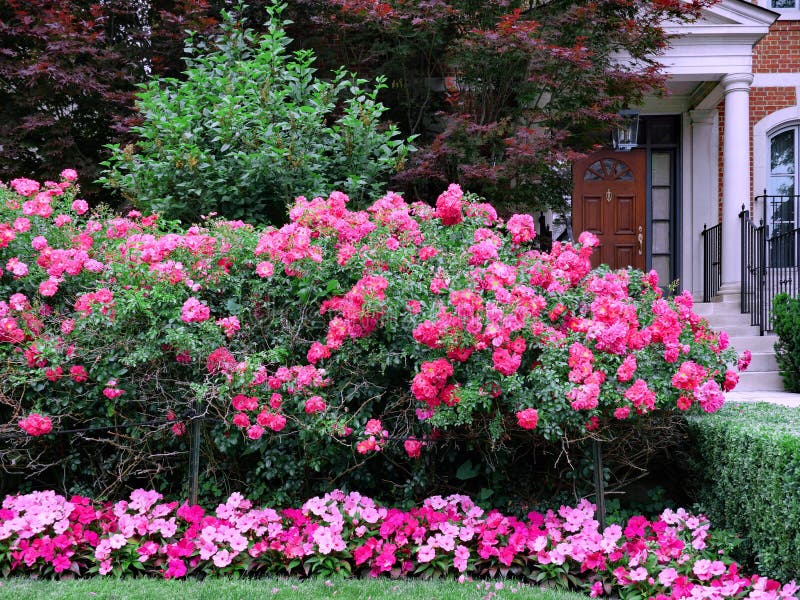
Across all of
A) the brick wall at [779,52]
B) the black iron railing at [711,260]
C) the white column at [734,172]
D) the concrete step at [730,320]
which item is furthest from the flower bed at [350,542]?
the brick wall at [779,52]

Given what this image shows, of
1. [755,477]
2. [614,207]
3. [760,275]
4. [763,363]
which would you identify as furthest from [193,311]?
[614,207]

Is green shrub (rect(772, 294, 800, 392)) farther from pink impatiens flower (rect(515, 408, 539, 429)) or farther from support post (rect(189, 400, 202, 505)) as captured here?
support post (rect(189, 400, 202, 505))

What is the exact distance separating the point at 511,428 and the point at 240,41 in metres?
4.24

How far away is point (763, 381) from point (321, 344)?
16.9 feet

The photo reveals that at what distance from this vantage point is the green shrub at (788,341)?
698 cm

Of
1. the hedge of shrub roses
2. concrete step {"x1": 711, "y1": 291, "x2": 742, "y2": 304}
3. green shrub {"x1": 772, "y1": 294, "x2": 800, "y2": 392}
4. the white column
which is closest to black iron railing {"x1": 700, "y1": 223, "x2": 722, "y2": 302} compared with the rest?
the white column

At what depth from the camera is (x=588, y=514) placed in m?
3.72

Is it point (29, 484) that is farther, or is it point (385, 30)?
point (385, 30)

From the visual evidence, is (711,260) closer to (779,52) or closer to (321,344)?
(779,52)

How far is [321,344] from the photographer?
12.8 ft

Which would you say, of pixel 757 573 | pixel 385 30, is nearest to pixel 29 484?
pixel 757 573

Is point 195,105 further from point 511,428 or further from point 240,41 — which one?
point 511,428

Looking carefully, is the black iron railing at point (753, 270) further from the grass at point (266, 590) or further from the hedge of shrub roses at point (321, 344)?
the grass at point (266, 590)

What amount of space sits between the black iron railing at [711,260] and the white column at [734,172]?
0.46 meters
